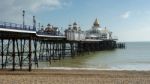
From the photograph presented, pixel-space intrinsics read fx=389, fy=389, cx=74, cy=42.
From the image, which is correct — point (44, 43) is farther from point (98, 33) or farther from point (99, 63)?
point (98, 33)

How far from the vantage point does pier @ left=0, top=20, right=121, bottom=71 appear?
35438 mm

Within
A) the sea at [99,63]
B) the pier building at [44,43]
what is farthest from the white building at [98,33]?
the sea at [99,63]

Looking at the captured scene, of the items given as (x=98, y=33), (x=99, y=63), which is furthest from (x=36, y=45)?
(x=98, y=33)

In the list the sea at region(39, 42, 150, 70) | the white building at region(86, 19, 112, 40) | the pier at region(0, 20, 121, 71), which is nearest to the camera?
the pier at region(0, 20, 121, 71)

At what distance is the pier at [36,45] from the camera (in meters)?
35.4

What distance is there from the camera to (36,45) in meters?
51.8

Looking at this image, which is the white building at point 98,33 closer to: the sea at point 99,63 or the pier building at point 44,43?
the pier building at point 44,43

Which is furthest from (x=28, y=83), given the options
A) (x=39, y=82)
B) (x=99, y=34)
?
(x=99, y=34)

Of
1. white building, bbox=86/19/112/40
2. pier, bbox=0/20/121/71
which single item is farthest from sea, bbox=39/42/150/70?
white building, bbox=86/19/112/40

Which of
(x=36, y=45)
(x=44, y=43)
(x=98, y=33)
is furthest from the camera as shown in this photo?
(x=98, y=33)

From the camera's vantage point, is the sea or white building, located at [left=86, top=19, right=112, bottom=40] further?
white building, located at [left=86, top=19, right=112, bottom=40]

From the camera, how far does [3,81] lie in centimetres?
2370

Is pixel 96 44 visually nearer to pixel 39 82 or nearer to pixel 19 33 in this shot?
pixel 19 33

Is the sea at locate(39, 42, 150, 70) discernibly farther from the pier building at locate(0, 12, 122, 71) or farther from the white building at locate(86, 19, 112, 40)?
the white building at locate(86, 19, 112, 40)
